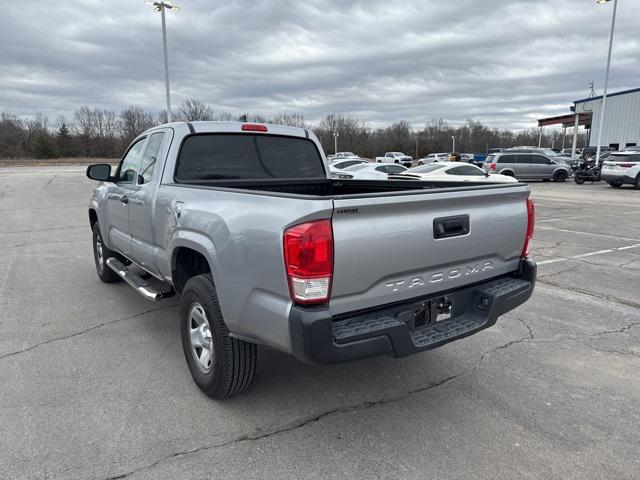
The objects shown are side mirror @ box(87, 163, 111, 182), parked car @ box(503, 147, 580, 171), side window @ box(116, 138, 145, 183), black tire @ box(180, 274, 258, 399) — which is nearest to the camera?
black tire @ box(180, 274, 258, 399)

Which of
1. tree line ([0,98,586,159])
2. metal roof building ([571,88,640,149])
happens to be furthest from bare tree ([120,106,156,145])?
metal roof building ([571,88,640,149])

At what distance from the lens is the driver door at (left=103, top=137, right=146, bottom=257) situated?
482 cm

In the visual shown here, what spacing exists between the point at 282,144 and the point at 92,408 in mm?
2881

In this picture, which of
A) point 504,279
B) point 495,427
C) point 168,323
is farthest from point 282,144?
point 495,427

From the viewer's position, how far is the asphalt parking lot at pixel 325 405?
8.70ft

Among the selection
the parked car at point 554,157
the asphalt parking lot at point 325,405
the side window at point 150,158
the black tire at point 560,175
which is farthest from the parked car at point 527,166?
the side window at point 150,158

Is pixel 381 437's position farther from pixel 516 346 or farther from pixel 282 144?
pixel 282 144

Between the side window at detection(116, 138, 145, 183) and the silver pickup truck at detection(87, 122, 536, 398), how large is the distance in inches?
27.6

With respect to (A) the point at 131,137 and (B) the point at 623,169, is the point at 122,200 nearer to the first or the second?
(B) the point at 623,169

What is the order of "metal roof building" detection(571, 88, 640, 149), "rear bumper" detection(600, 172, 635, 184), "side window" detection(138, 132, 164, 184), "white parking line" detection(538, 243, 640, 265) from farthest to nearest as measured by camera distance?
"metal roof building" detection(571, 88, 640, 149) → "rear bumper" detection(600, 172, 635, 184) → "white parking line" detection(538, 243, 640, 265) → "side window" detection(138, 132, 164, 184)

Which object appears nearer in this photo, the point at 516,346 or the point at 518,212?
the point at 518,212

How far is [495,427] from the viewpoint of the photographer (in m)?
3.01

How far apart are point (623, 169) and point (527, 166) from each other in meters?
6.04

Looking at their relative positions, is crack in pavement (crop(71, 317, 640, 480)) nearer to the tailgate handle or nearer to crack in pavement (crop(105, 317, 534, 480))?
crack in pavement (crop(105, 317, 534, 480))
